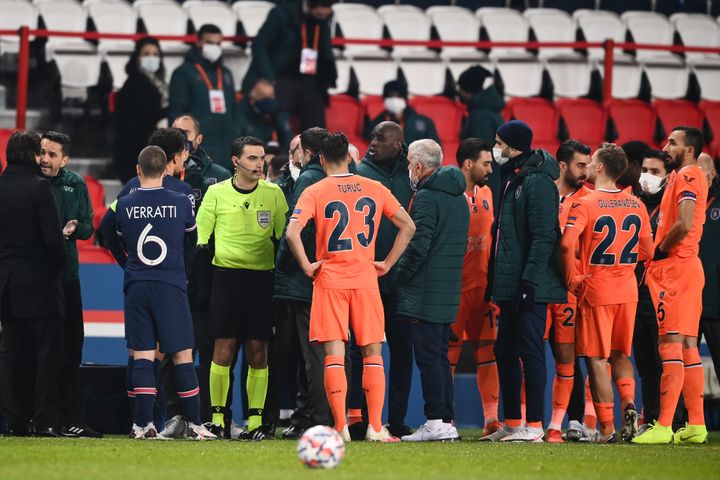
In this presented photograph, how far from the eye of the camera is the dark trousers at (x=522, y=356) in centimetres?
862

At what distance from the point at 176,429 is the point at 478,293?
2379mm

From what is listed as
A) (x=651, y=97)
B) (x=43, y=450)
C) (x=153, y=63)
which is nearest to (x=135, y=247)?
(x=43, y=450)

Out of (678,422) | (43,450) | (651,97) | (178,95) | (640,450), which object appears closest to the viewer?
(43,450)

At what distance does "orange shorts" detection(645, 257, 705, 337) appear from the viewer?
28.6ft

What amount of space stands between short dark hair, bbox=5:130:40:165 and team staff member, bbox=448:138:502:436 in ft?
9.67

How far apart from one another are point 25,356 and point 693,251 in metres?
4.49

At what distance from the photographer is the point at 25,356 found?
336 inches

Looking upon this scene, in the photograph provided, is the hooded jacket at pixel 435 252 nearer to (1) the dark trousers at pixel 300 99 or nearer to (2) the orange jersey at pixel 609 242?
(2) the orange jersey at pixel 609 242

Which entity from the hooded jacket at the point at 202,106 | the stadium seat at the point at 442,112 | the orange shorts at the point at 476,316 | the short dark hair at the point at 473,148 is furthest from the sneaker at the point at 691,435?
the stadium seat at the point at 442,112

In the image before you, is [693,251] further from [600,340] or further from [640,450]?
[640,450]

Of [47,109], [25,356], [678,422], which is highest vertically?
[47,109]

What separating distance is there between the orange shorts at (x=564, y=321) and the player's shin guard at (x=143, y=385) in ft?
9.21

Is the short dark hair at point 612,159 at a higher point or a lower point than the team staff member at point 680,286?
higher

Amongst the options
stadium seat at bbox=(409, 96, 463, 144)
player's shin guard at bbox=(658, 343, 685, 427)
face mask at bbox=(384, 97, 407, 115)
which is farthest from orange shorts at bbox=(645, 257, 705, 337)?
stadium seat at bbox=(409, 96, 463, 144)
